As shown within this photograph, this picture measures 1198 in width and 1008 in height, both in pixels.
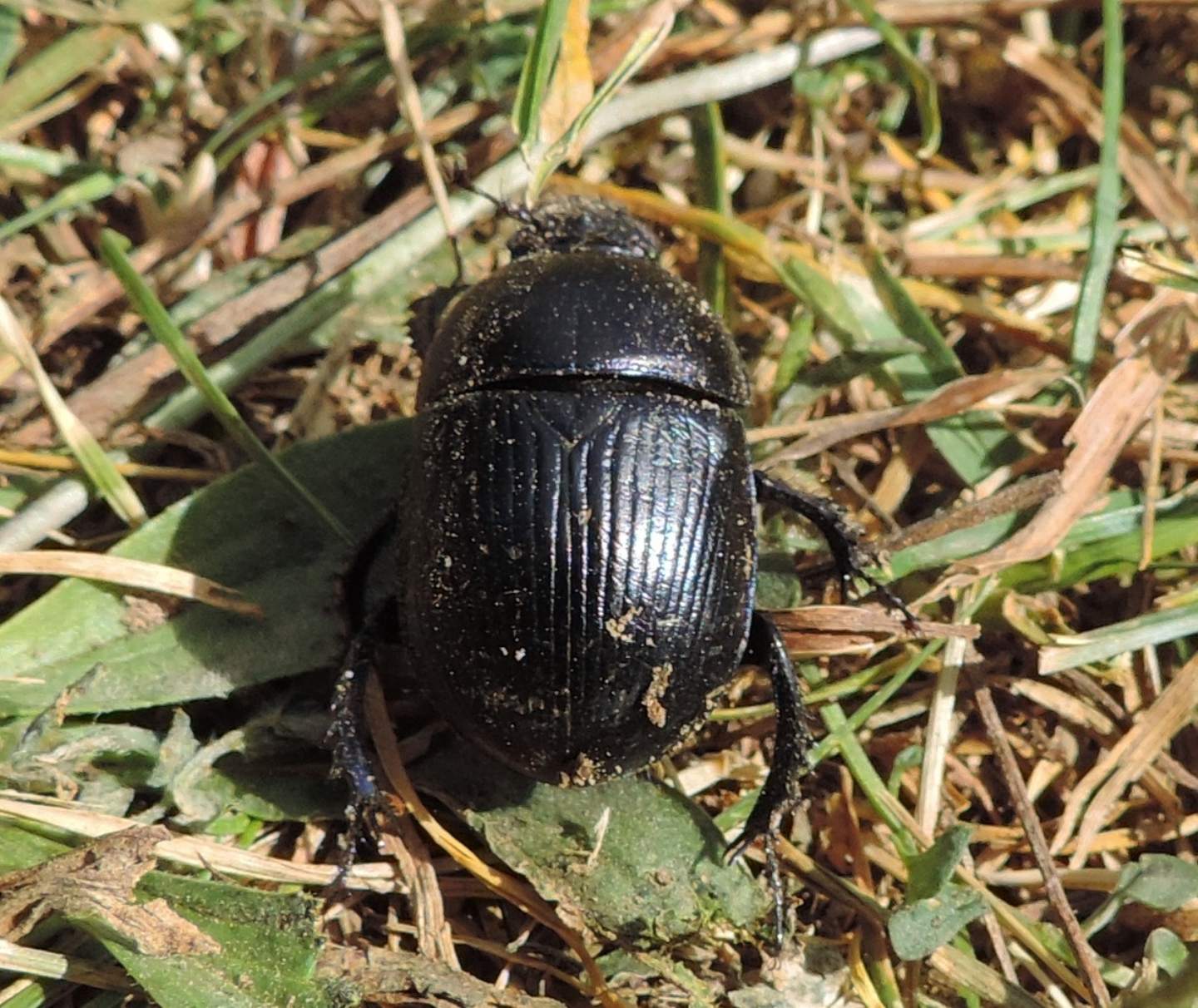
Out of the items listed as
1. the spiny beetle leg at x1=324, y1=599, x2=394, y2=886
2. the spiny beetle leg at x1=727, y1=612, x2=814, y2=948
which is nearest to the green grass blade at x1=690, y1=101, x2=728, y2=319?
the spiny beetle leg at x1=727, y1=612, x2=814, y2=948

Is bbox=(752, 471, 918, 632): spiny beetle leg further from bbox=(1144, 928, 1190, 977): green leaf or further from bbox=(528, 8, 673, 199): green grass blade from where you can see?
bbox=(528, 8, 673, 199): green grass blade

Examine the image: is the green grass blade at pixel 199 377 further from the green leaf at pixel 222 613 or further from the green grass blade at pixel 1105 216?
the green grass blade at pixel 1105 216

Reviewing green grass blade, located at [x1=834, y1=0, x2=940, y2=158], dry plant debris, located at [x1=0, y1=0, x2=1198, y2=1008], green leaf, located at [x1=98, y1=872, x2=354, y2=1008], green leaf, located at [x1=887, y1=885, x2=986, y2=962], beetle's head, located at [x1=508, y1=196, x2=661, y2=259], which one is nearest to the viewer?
green leaf, located at [x1=98, y1=872, x2=354, y2=1008]

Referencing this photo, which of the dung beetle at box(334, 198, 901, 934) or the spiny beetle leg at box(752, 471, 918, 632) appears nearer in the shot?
the dung beetle at box(334, 198, 901, 934)

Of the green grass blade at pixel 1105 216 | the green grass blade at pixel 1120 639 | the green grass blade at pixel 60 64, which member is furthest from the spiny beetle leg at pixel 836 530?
the green grass blade at pixel 60 64

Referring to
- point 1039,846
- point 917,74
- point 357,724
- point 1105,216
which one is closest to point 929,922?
point 1039,846

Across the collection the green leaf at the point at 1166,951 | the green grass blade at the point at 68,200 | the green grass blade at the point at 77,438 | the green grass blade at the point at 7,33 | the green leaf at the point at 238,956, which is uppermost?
the green grass blade at the point at 7,33

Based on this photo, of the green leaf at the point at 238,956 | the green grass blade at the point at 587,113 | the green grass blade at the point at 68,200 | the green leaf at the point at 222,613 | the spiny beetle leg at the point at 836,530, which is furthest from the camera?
the green grass blade at the point at 68,200

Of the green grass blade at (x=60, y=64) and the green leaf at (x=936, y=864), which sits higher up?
the green grass blade at (x=60, y=64)
